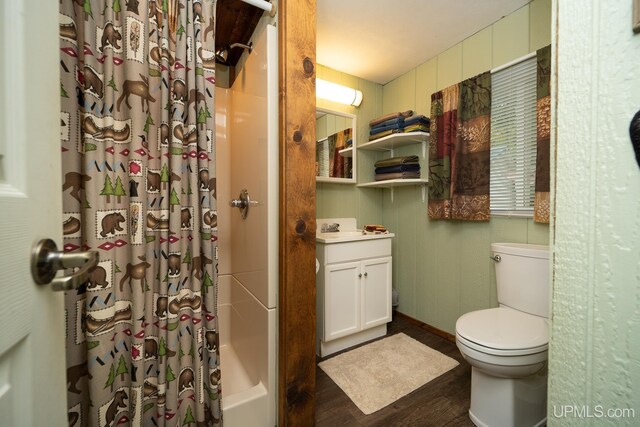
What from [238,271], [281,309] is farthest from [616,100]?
[238,271]

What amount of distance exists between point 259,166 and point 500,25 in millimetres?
1888

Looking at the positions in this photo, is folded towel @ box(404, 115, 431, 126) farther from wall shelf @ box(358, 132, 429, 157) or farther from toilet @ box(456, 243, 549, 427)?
toilet @ box(456, 243, 549, 427)

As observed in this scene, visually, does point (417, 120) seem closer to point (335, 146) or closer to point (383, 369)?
point (335, 146)

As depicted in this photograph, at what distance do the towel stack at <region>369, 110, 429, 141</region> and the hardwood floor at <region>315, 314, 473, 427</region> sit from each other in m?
1.76

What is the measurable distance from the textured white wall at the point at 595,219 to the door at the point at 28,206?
76 centimetres

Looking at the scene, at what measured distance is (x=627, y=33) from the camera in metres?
0.32

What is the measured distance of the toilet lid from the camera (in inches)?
41.9

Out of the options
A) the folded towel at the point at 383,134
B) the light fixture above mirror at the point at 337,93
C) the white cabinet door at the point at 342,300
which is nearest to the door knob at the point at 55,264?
the white cabinet door at the point at 342,300

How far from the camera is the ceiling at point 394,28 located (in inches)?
60.4

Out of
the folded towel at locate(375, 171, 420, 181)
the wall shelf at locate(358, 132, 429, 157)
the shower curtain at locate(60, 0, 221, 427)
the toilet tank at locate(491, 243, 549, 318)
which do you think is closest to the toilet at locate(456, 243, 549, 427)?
the toilet tank at locate(491, 243, 549, 318)

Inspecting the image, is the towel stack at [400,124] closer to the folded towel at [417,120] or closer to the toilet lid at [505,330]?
the folded towel at [417,120]

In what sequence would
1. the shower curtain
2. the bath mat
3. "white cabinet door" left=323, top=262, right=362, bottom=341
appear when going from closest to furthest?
the shower curtain, the bath mat, "white cabinet door" left=323, top=262, right=362, bottom=341

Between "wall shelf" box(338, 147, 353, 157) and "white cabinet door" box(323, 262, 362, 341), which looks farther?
"wall shelf" box(338, 147, 353, 157)

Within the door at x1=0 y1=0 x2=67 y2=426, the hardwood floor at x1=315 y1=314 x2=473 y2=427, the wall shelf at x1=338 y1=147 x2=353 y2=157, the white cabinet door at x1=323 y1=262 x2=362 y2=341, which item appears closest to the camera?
the door at x1=0 y1=0 x2=67 y2=426
